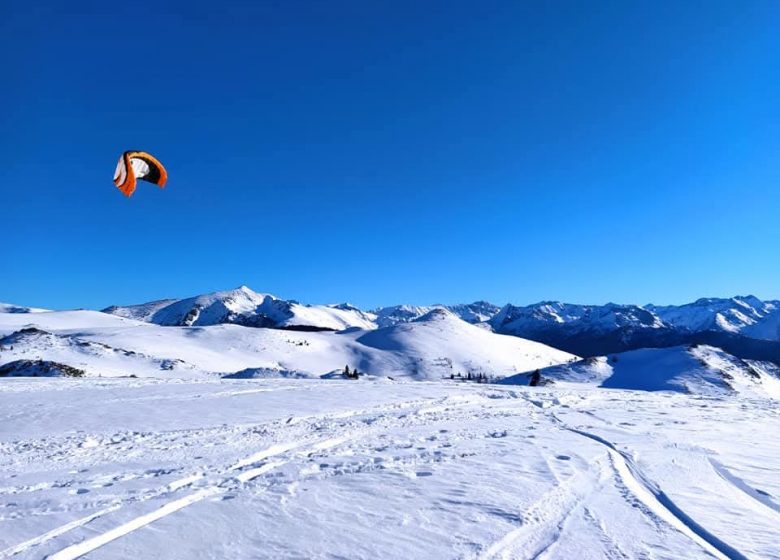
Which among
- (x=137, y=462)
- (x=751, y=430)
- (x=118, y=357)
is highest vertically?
(x=118, y=357)

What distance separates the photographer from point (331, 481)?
21.3ft

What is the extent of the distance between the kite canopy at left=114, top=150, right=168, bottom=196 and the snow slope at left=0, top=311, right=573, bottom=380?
2068 cm

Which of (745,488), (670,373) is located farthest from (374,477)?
(670,373)

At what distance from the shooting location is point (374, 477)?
21.9 feet

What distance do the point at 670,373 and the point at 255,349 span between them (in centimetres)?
5573

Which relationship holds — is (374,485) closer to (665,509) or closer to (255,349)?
(665,509)

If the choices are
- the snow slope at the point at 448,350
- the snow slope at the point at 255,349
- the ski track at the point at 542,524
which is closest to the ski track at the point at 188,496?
the ski track at the point at 542,524

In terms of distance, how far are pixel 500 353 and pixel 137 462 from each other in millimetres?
88653

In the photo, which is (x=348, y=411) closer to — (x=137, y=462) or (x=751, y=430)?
(x=137, y=462)

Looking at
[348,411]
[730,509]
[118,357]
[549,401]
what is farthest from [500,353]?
[730,509]

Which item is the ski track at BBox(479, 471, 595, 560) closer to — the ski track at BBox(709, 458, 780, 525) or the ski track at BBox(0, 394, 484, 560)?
the ski track at BBox(709, 458, 780, 525)

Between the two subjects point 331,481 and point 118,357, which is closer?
point 331,481

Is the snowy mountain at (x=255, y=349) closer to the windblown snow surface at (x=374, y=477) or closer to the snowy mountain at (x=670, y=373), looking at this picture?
the windblown snow surface at (x=374, y=477)

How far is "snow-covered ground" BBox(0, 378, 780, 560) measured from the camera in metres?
4.49
